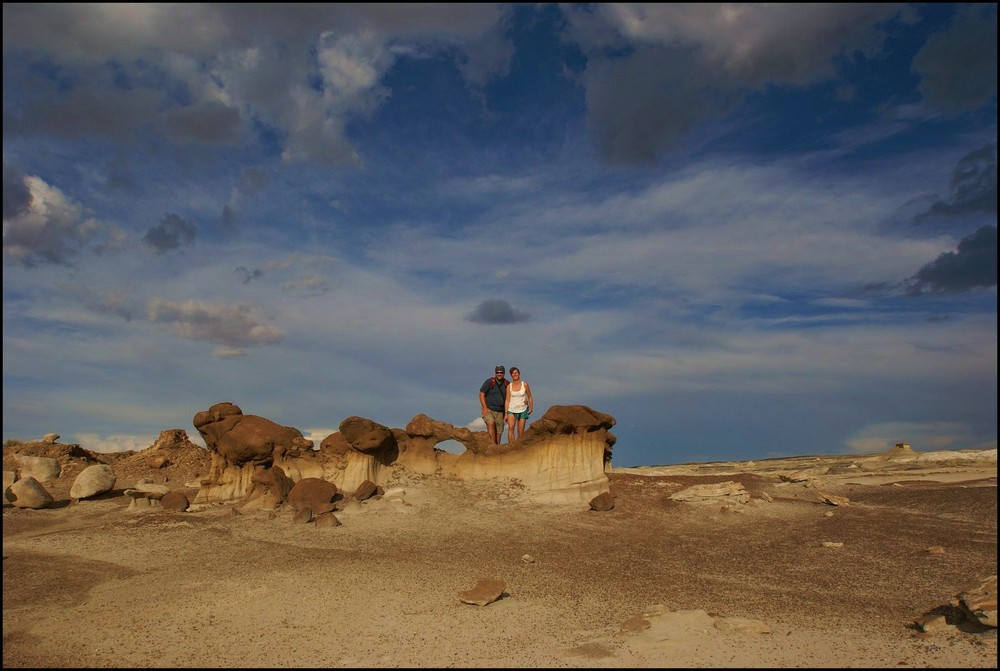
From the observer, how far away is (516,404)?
638 inches

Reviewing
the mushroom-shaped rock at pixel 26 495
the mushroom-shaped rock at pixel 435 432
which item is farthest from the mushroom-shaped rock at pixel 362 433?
the mushroom-shaped rock at pixel 26 495

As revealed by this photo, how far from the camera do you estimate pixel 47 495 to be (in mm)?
15164

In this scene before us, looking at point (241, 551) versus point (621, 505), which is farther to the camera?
point (621, 505)

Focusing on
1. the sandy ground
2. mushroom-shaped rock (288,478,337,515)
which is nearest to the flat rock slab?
the sandy ground

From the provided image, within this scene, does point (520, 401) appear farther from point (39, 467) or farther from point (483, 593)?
point (39, 467)

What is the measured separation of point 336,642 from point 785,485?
13372 mm

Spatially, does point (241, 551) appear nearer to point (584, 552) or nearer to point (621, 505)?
point (584, 552)

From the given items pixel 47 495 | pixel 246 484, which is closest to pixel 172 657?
pixel 246 484

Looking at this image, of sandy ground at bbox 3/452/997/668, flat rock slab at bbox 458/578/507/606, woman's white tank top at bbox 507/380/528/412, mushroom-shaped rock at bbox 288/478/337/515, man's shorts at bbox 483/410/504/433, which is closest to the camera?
sandy ground at bbox 3/452/997/668

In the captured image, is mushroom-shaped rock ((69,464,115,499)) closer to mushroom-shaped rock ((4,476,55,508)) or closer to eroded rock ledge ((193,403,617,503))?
mushroom-shaped rock ((4,476,55,508))

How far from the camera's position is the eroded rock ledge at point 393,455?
1534 cm

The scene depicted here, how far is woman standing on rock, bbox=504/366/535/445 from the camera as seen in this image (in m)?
16.2

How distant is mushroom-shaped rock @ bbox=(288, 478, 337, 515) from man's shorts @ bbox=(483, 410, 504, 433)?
4.12 meters

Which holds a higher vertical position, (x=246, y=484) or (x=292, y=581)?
(x=246, y=484)
